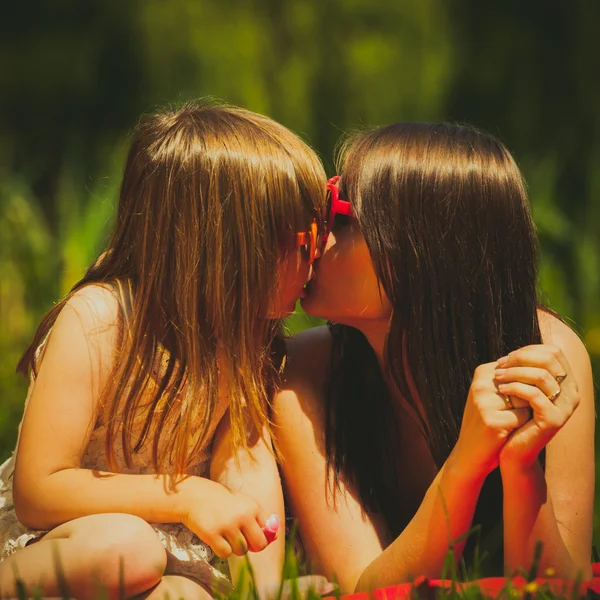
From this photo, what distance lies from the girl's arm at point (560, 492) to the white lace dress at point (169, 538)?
64 cm

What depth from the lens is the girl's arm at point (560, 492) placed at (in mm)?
2016

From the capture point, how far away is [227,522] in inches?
77.5

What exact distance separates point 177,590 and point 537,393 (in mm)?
819

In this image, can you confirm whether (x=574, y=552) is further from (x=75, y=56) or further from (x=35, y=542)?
(x=75, y=56)

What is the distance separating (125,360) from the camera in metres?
2.14

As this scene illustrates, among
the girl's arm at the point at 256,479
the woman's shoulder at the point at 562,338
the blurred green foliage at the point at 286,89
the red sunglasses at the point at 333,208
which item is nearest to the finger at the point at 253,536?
the girl's arm at the point at 256,479

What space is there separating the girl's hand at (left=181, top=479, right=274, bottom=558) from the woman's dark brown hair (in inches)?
16.3

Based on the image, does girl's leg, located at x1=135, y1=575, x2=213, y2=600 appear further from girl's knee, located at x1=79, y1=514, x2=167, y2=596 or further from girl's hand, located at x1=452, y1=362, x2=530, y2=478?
girl's hand, located at x1=452, y1=362, x2=530, y2=478

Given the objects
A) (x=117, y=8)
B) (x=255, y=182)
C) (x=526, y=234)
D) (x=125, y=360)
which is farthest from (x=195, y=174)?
(x=117, y=8)

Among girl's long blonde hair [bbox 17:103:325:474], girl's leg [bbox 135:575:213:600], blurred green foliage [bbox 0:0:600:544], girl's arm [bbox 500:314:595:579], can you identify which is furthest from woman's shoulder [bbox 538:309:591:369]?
blurred green foliage [bbox 0:0:600:544]

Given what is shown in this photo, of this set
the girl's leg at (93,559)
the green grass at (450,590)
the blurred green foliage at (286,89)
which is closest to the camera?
the green grass at (450,590)

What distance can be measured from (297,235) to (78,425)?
2.09ft

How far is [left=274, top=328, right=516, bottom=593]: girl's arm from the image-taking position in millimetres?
2031

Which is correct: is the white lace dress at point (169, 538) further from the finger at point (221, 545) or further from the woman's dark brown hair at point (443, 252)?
the woman's dark brown hair at point (443, 252)
